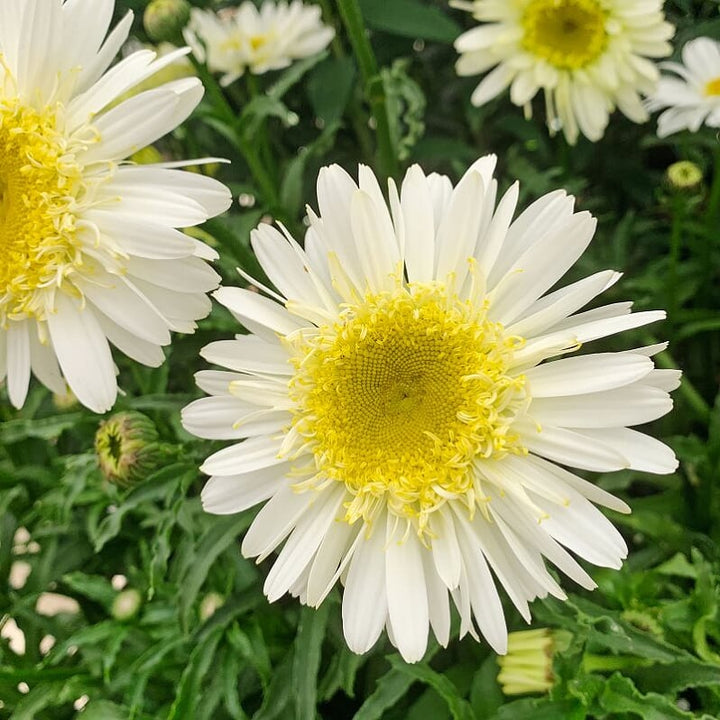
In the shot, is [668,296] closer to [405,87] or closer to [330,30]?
[405,87]

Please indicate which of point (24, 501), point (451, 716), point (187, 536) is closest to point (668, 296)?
point (451, 716)

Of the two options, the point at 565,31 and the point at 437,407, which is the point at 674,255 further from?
the point at 437,407

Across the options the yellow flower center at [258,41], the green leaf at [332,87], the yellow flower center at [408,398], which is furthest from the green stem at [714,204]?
the yellow flower center at [258,41]

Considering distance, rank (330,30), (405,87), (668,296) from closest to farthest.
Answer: (405,87) < (668,296) < (330,30)

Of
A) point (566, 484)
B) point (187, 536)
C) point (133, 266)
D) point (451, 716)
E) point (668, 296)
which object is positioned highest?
point (133, 266)

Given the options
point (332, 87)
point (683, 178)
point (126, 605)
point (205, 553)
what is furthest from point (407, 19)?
point (126, 605)

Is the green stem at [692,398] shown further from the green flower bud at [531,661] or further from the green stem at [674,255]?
the green flower bud at [531,661]
